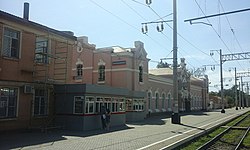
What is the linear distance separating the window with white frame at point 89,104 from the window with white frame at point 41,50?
160 inches

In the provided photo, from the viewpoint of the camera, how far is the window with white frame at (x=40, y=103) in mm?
20078

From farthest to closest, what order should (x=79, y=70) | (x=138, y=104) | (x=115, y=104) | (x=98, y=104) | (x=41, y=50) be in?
(x=79, y=70)
(x=138, y=104)
(x=115, y=104)
(x=98, y=104)
(x=41, y=50)

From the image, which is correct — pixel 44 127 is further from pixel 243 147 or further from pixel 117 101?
pixel 243 147

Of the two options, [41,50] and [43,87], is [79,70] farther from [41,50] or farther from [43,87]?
[43,87]

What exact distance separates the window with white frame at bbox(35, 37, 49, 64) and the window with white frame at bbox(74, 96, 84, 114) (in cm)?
358

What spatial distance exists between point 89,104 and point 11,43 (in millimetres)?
6398

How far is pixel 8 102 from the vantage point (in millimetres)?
17703

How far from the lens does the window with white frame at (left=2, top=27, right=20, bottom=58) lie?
17797mm

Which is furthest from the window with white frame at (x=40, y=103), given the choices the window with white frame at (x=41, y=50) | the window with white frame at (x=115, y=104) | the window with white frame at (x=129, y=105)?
the window with white frame at (x=129, y=105)

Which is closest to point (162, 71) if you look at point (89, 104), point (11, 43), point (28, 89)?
point (89, 104)

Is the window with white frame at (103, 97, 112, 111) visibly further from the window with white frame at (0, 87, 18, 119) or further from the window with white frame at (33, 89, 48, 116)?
the window with white frame at (0, 87, 18, 119)

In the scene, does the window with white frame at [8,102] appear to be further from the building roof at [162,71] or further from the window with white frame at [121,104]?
the building roof at [162,71]

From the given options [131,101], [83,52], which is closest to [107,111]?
[131,101]

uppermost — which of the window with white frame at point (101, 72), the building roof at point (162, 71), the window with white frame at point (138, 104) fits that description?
the building roof at point (162, 71)
